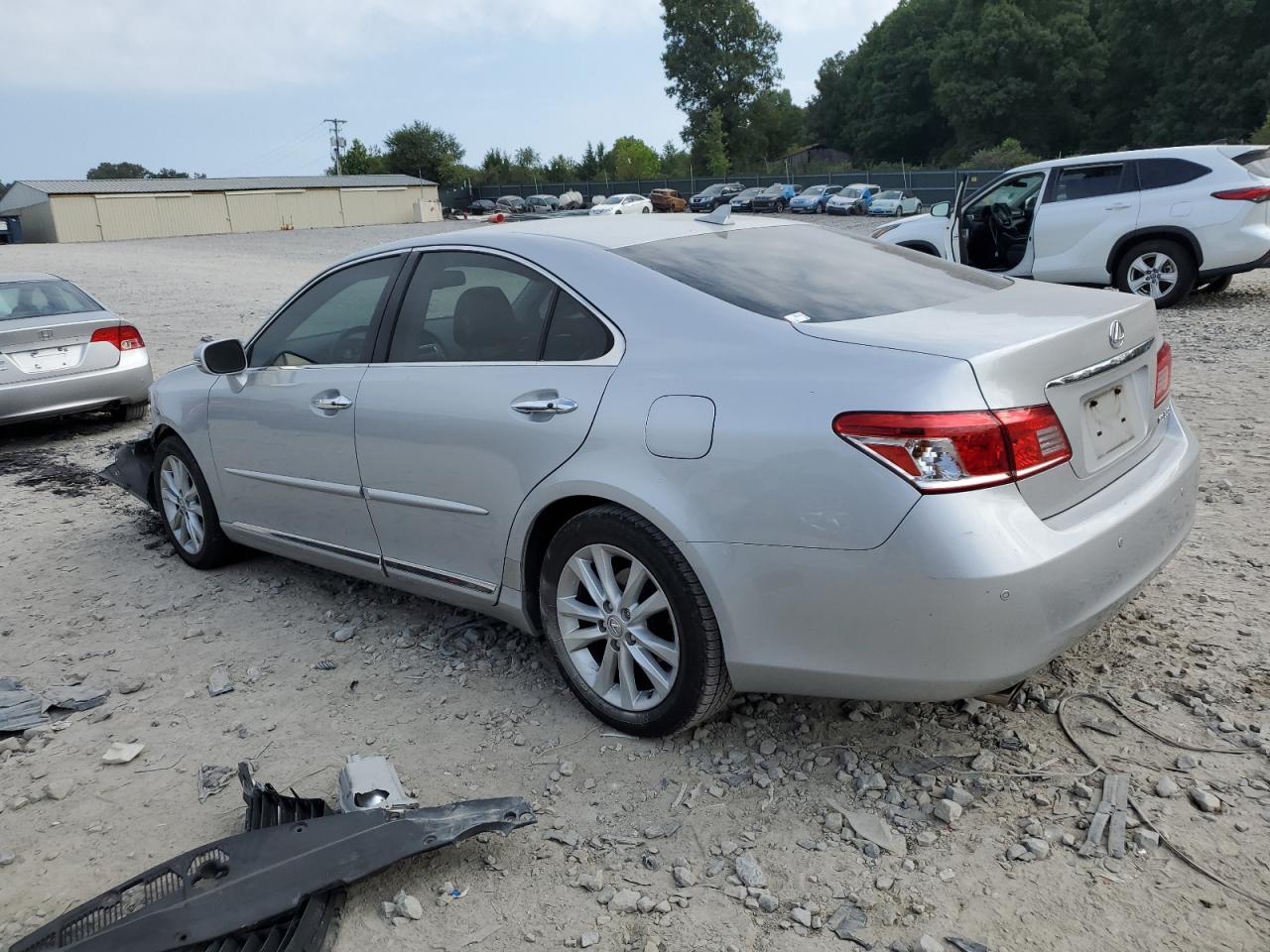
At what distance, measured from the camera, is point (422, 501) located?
375cm

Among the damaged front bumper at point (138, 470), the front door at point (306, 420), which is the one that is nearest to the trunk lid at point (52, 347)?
the damaged front bumper at point (138, 470)

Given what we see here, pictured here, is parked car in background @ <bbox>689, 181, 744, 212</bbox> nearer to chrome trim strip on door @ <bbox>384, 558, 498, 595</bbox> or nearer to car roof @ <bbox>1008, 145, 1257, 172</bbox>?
car roof @ <bbox>1008, 145, 1257, 172</bbox>

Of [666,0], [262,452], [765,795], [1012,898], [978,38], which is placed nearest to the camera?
[1012,898]

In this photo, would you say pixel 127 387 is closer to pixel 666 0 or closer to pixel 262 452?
pixel 262 452

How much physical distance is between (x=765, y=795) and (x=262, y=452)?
8.62 ft

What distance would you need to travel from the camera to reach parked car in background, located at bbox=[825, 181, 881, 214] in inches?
1711

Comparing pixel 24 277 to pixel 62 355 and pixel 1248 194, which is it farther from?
pixel 1248 194

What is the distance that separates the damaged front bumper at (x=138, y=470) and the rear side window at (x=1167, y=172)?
9720 mm

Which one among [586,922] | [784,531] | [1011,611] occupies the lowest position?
[586,922]

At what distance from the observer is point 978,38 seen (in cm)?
6662

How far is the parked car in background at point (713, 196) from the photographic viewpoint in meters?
53.5

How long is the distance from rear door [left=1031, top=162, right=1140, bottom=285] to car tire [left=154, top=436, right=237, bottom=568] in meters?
9.31

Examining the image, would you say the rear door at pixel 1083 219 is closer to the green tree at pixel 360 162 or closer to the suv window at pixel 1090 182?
the suv window at pixel 1090 182

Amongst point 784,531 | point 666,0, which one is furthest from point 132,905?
point 666,0
